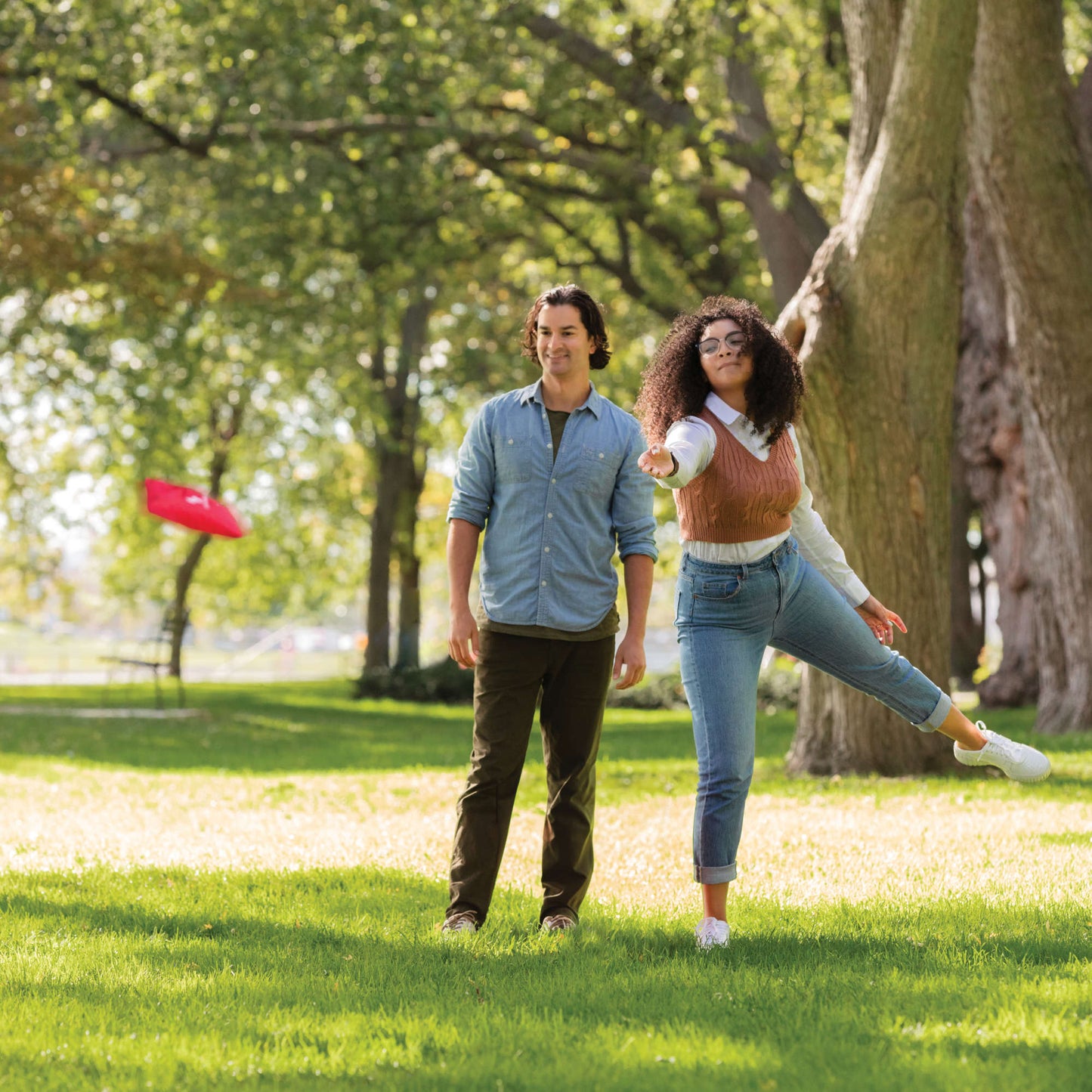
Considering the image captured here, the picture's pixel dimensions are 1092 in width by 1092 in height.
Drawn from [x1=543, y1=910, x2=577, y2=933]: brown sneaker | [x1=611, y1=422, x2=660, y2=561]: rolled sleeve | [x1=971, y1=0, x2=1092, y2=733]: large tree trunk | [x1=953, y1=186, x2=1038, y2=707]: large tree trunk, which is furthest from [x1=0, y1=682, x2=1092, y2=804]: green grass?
[x1=611, y1=422, x2=660, y2=561]: rolled sleeve

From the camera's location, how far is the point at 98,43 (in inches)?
671

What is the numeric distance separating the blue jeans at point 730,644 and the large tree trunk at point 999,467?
1460 centimetres

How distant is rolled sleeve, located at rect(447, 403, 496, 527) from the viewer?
5.13 m

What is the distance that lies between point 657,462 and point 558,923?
6.23 ft

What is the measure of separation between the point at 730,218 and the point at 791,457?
17.2 meters

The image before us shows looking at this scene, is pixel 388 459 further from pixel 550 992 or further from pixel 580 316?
pixel 550 992

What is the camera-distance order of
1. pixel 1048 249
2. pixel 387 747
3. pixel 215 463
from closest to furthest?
pixel 1048 249
pixel 387 747
pixel 215 463

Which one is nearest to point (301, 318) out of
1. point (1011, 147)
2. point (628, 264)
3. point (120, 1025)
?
point (628, 264)

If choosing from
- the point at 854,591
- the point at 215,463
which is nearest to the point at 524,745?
the point at 854,591

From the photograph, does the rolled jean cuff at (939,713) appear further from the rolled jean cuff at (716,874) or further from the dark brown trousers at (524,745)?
the dark brown trousers at (524,745)

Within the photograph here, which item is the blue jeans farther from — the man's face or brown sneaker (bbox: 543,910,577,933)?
the man's face

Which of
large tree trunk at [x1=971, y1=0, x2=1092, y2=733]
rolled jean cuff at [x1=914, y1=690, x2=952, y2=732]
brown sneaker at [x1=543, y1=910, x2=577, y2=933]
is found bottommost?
brown sneaker at [x1=543, y1=910, x2=577, y2=933]

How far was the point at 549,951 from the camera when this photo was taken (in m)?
4.92

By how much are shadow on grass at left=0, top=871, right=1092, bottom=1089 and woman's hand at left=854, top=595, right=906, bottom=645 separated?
107 cm
